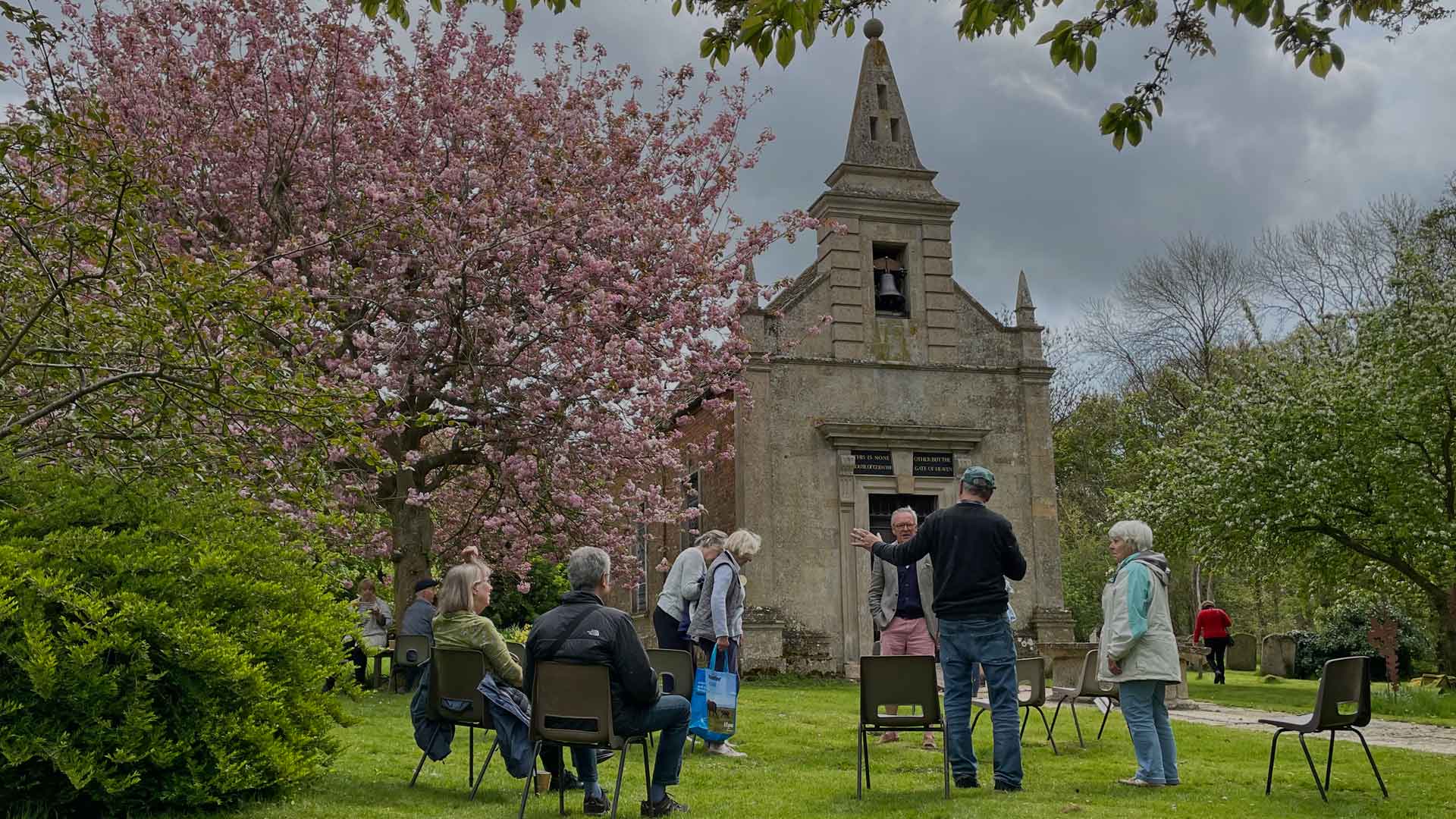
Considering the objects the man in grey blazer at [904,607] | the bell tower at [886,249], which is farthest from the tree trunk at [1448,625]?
the man in grey blazer at [904,607]

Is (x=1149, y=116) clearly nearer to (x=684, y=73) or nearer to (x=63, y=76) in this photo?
(x=684, y=73)

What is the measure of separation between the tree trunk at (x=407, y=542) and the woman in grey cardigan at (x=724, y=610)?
6.94m


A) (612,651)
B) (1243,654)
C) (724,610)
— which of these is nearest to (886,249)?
(724,610)

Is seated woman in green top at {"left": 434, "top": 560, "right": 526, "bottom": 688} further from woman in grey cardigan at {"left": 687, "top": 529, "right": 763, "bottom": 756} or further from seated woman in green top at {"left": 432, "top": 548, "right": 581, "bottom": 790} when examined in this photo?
woman in grey cardigan at {"left": 687, "top": 529, "right": 763, "bottom": 756}

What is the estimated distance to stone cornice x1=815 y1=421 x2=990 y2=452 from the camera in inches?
771

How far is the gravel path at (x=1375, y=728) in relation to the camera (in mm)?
10875

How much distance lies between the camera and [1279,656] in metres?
24.3

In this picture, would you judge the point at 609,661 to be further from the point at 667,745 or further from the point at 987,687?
the point at 987,687

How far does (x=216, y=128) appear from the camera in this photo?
14914 mm

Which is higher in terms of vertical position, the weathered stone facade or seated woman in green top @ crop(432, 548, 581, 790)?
the weathered stone facade

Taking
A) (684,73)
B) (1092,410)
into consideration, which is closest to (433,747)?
(684,73)

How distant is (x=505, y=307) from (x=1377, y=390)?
45.8ft

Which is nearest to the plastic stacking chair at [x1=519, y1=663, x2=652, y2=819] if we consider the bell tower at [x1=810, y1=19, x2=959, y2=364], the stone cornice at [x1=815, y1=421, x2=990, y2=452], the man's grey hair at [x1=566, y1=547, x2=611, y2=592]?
the man's grey hair at [x1=566, y1=547, x2=611, y2=592]

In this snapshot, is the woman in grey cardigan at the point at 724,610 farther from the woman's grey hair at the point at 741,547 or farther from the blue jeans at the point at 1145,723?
the blue jeans at the point at 1145,723
